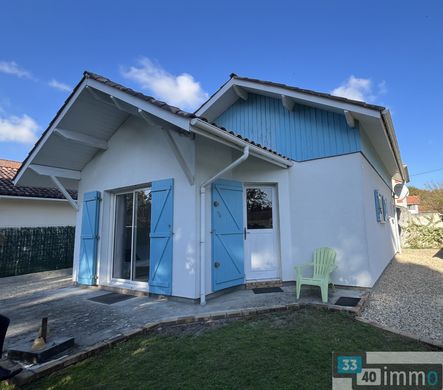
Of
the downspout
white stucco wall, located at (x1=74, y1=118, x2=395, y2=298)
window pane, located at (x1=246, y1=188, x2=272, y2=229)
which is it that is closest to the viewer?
the downspout

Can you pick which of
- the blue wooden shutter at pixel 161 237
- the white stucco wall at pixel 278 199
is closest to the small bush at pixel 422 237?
the white stucco wall at pixel 278 199

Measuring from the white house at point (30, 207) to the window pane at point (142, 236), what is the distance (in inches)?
272

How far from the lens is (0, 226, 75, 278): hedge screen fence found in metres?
9.45

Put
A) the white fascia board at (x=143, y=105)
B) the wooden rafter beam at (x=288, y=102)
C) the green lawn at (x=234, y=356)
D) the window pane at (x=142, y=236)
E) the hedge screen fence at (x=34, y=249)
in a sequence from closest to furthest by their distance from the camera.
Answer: the green lawn at (x=234, y=356) → the white fascia board at (x=143, y=105) → the window pane at (x=142, y=236) → the wooden rafter beam at (x=288, y=102) → the hedge screen fence at (x=34, y=249)

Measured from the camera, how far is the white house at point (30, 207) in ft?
33.5

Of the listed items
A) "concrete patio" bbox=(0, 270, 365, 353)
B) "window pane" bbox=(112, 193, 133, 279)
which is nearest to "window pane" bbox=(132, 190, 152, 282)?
"window pane" bbox=(112, 193, 133, 279)

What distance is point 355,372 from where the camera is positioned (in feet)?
8.48

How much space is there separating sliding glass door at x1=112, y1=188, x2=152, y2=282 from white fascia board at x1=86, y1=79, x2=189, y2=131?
216 centimetres

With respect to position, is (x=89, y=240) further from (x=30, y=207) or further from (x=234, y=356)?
(x=30, y=207)

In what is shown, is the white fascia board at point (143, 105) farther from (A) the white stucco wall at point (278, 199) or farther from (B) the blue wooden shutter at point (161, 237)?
(B) the blue wooden shutter at point (161, 237)

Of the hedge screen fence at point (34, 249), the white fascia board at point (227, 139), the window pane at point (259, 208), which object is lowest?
the hedge screen fence at point (34, 249)

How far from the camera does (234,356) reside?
9.59ft

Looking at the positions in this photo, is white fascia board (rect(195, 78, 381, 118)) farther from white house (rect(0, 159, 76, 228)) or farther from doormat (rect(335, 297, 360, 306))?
white house (rect(0, 159, 76, 228))

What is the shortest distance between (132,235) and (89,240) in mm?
1420
